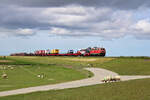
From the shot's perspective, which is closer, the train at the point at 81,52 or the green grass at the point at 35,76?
the green grass at the point at 35,76

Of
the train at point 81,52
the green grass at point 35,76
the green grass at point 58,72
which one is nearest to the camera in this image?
the green grass at point 35,76

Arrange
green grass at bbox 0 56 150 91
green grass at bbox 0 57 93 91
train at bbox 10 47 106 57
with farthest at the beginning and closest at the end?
train at bbox 10 47 106 57 < green grass at bbox 0 56 150 91 < green grass at bbox 0 57 93 91

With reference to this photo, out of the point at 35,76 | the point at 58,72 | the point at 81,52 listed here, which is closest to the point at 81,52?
the point at 81,52

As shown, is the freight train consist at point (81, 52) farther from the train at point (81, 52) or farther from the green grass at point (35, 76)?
the green grass at point (35, 76)

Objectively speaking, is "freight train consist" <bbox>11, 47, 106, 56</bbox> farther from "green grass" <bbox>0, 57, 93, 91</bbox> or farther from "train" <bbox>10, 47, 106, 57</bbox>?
"green grass" <bbox>0, 57, 93, 91</bbox>

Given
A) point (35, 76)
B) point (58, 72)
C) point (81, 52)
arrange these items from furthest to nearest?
point (81, 52) < point (58, 72) < point (35, 76)

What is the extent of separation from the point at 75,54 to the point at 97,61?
143 ft

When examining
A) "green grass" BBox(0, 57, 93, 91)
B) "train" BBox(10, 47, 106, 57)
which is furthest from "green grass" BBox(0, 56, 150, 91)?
"train" BBox(10, 47, 106, 57)

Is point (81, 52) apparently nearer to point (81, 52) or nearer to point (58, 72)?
point (81, 52)

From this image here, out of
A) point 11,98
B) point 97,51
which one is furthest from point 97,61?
point 11,98

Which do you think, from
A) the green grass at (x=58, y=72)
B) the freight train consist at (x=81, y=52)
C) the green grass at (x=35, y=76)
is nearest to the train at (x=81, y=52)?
the freight train consist at (x=81, y=52)

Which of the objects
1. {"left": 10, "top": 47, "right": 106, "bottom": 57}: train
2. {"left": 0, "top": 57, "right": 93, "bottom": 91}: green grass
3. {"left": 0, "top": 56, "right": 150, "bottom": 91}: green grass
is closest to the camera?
{"left": 0, "top": 57, "right": 93, "bottom": 91}: green grass

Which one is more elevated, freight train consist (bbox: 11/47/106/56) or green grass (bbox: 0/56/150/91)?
freight train consist (bbox: 11/47/106/56)

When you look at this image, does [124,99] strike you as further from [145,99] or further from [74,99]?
[74,99]
